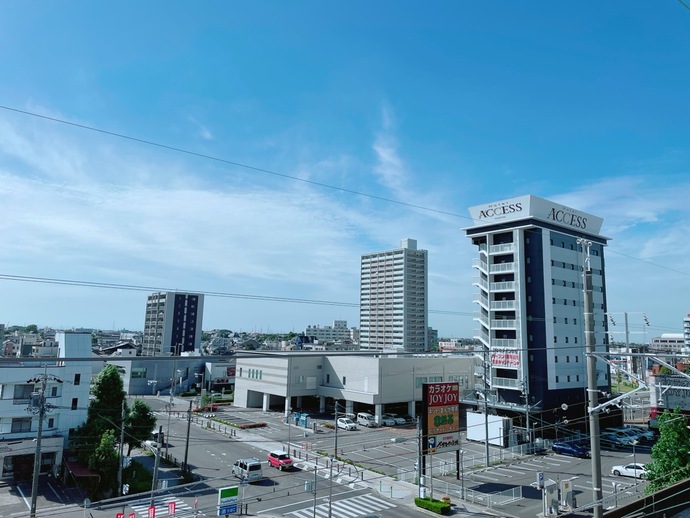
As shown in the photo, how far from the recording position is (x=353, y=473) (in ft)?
84.9

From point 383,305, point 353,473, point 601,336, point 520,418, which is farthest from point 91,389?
point 383,305

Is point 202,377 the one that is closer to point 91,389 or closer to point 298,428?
point 298,428

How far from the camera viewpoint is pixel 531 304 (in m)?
35.4

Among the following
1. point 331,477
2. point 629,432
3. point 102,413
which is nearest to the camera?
point 331,477

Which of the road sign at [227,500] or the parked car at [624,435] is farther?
the parked car at [624,435]

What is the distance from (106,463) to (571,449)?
28161 millimetres

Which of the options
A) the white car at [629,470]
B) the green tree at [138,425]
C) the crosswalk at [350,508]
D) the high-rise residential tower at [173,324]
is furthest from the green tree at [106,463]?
the high-rise residential tower at [173,324]

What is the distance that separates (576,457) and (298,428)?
20.9m

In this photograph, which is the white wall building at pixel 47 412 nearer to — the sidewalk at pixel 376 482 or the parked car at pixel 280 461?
the sidewalk at pixel 376 482

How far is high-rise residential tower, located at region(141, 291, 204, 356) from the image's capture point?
9162 cm

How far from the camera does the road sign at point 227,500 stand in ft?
59.3

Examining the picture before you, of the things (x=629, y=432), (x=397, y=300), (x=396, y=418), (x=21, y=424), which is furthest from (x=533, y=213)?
(x=397, y=300)

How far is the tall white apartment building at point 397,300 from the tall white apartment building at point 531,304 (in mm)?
55374

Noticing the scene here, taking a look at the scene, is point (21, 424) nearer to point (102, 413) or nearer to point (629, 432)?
point (102, 413)
